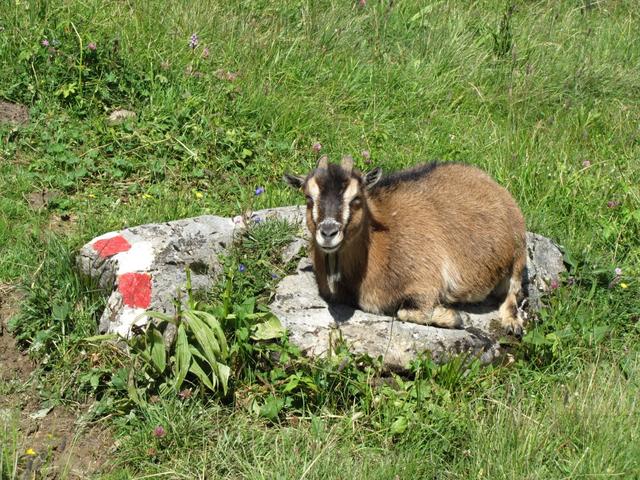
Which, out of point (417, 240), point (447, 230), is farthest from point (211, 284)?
point (447, 230)

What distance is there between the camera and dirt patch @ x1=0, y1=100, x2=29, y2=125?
7.21 m

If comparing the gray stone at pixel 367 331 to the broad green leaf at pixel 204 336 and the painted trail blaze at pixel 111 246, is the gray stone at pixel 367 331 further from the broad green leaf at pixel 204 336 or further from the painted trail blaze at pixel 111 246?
the painted trail blaze at pixel 111 246

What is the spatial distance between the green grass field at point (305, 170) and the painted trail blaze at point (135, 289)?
250 mm

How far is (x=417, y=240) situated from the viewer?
580 cm

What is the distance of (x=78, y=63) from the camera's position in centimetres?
748

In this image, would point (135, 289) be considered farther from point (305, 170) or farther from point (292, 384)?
point (305, 170)

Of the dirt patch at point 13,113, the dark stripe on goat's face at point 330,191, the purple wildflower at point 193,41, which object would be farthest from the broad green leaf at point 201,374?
the purple wildflower at point 193,41

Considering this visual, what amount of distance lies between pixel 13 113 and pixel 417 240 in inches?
143

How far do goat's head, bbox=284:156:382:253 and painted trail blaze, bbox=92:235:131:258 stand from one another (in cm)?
116

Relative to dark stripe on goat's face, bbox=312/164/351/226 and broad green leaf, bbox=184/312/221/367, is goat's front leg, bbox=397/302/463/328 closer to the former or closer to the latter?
dark stripe on goat's face, bbox=312/164/351/226

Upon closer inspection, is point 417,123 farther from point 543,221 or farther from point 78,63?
point 78,63

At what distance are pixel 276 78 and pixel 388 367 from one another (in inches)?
142

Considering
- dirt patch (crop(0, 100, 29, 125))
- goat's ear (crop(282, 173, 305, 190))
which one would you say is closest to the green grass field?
dirt patch (crop(0, 100, 29, 125))

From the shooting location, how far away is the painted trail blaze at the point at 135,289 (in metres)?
5.39
